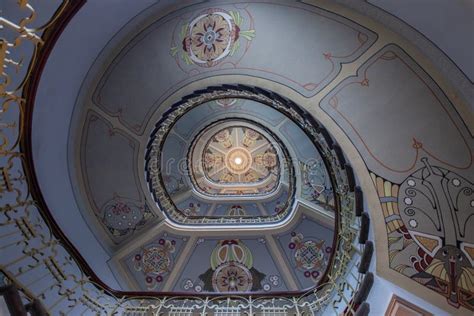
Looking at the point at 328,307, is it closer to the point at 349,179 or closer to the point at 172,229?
the point at 349,179

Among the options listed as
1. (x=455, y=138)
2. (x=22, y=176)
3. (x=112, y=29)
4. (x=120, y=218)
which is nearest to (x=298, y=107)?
(x=455, y=138)

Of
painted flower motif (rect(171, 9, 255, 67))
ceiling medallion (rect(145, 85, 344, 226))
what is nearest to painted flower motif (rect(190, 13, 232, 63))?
painted flower motif (rect(171, 9, 255, 67))

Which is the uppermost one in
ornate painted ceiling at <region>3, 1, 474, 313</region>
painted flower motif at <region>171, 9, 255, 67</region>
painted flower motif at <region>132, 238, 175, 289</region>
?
painted flower motif at <region>171, 9, 255, 67</region>

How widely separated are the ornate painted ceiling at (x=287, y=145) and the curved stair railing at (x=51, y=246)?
0.19 m

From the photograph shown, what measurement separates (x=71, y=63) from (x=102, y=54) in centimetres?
51

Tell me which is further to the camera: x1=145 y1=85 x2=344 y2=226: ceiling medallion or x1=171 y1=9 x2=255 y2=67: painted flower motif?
x1=145 y1=85 x2=344 y2=226: ceiling medallion

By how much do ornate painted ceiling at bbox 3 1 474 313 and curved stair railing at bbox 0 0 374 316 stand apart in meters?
0.19

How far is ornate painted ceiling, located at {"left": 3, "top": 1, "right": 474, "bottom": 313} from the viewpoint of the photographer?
3.04m

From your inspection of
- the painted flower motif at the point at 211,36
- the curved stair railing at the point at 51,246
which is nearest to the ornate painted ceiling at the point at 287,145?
the painted flower motif at the point at 211,36

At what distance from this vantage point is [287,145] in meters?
7.94

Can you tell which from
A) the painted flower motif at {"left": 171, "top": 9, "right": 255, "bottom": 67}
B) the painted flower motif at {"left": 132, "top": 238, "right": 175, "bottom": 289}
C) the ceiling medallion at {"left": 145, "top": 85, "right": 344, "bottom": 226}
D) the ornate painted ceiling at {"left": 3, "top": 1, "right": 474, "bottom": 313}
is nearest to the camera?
the ornate painted ceiling at {"left": 3, "top": 1, "right": 474, "bottom": 313}

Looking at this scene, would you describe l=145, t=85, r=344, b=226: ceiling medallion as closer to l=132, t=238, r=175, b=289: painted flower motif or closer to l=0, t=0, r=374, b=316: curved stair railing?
l=0, t=0, r=374, b=316: curved stair railing

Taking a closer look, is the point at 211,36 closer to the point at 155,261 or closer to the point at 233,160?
the point at 155,261

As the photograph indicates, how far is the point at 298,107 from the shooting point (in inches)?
165
